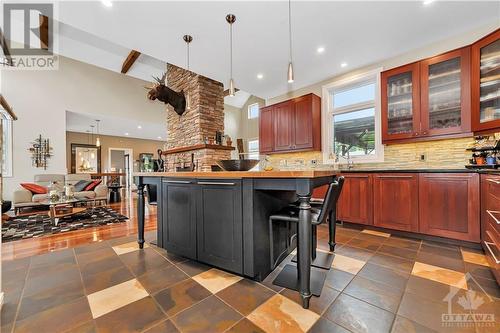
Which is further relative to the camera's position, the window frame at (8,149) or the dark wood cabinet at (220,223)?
the window frame at (8,149)

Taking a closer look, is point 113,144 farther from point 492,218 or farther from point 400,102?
point 492,218

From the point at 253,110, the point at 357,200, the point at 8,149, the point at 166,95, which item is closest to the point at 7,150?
the point at 8,149

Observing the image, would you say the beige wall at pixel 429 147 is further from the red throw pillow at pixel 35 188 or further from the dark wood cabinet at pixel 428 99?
the red throw pillow at pixel 35 188

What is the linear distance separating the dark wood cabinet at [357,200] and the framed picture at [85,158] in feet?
35.8

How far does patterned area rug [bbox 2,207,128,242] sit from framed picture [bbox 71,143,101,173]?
5.94 m

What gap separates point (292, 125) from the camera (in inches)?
167

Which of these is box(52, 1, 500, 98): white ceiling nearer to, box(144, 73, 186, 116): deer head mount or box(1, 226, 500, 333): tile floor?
box(144, 73, 186, 116): deer head mount

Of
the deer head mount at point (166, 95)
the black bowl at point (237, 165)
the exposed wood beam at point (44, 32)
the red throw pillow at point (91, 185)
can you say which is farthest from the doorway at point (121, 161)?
the black bowl at point (237, 165)

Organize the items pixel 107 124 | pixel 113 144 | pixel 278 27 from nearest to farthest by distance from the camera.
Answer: pixel 278 27 < pixel 107 124 < pixel 113 144

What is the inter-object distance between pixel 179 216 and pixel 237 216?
0.74 metres

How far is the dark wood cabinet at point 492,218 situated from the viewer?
1575 millimetres

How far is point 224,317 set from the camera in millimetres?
1272

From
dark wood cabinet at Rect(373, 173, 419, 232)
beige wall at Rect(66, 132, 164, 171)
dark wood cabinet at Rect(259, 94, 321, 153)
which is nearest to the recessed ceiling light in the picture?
dark wood cabinet at Rect(259, 94, 321, 153)

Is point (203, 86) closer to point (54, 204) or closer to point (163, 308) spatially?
point (54, 204)
